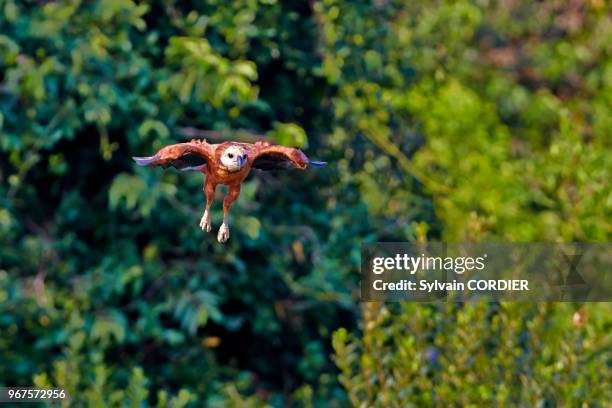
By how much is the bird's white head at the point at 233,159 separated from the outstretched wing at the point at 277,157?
9 centimetres

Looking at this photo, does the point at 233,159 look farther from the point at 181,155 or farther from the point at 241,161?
the point at 181,155

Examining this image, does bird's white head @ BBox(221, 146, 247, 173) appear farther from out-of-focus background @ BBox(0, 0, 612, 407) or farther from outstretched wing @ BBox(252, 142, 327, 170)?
out-of-focus background @ BBox(0, 0, 612, 407)

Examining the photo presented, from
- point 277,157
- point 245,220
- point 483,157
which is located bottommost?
point 483,157

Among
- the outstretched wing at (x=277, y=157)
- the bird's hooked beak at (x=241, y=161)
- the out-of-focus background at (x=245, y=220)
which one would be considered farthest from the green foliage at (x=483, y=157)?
the bird's hooked beak at (x=241, y=161)

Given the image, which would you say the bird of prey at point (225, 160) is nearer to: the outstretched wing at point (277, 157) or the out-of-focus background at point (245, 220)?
the outstretched wing at point (277, 157)

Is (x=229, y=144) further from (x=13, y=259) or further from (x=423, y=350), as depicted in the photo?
(x=13, y=259)

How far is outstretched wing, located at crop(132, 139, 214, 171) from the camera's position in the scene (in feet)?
9.20

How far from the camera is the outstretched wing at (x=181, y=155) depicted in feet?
9.20

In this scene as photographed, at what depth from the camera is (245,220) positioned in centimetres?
529

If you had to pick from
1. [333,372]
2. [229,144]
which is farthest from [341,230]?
[229,144]

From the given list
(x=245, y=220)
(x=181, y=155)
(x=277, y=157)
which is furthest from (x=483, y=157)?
(x=181, y=155)

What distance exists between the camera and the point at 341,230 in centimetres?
598

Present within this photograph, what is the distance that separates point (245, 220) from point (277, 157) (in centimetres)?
236

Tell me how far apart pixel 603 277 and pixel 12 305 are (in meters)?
2.95
